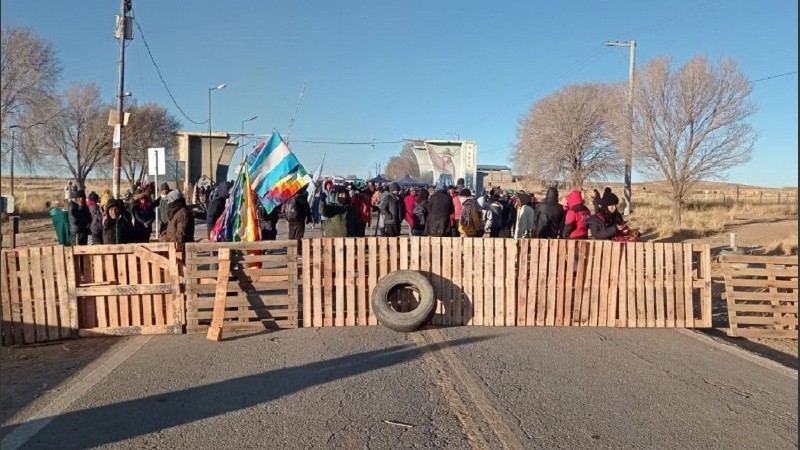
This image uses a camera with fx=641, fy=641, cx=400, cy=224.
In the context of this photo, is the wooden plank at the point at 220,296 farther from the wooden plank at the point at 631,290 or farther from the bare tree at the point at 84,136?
the bare tree at the point at 84,136

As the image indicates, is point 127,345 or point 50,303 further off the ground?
point 50,303

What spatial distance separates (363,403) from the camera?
5.58m

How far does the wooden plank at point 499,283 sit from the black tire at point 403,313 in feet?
3.42

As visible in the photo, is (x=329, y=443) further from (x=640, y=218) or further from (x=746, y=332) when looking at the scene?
(x=640, y=218)

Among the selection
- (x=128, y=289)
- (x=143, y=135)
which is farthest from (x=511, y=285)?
(x=143, y=135)

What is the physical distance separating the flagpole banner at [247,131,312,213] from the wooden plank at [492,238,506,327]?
10.6 ft

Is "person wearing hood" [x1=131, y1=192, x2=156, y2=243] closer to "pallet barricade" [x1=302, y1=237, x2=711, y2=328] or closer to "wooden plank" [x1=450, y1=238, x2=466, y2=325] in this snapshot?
"pallet barricade" [x1=302, y1=237, x2=711, y2=328]

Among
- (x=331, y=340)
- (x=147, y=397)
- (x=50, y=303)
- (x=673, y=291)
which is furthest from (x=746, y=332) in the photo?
(x=50, y=303)

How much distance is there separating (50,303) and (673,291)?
27.2 feet

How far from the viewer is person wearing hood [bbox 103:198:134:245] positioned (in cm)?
1041

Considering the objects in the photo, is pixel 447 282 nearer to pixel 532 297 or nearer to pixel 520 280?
pixel 520 280

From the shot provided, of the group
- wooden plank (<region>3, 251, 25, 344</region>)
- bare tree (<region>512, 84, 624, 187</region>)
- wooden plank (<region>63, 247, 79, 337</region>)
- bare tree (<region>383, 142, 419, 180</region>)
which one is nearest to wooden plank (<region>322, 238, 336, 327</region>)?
wooden plank (<region>63, 247, 79, 337</region>)

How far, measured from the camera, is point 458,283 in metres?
8.82

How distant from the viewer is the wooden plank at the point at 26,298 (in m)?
7.89
